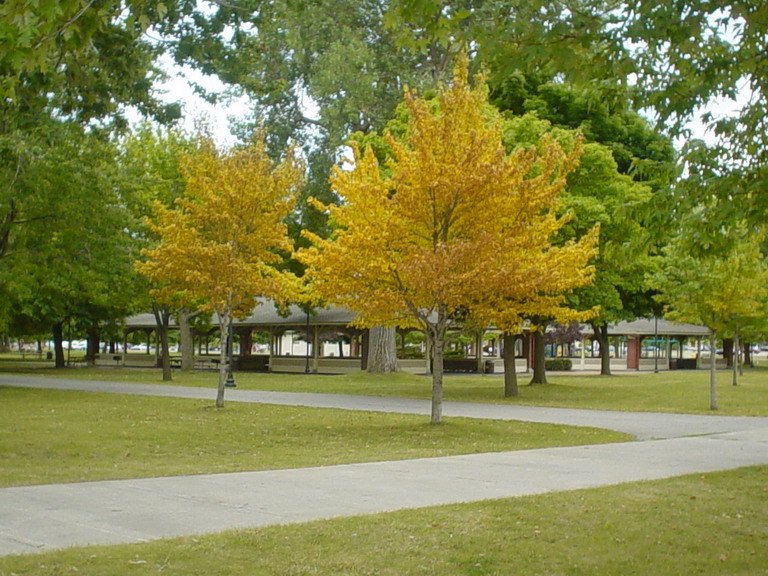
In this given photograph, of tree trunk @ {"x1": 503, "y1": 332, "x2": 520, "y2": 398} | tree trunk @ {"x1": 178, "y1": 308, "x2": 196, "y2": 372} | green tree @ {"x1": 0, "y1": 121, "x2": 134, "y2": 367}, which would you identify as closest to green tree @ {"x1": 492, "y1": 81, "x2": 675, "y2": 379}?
tree trunk @ {"x1": 503, "y1": 332, "x2": 520, "y2": 398}

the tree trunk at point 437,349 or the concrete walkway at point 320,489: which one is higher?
the tree trunk at point 437,349

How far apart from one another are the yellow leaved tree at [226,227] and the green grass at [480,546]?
14061 millimetres

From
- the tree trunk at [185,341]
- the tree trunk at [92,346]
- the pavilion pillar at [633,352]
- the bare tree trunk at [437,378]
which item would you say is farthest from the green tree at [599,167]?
A: the tree trunk at [92,346]

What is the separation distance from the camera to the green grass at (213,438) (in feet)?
44.0

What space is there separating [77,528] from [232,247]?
14.8 metres

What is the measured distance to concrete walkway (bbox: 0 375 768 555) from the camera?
8594 millimetres

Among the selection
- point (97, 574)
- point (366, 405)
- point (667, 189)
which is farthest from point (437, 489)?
point (366, 405)

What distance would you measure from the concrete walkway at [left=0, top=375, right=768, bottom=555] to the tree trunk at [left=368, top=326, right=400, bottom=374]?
26052 millimetres

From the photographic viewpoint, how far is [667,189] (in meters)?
10.2

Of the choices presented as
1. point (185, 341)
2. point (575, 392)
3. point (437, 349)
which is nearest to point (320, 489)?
point (437, 349)

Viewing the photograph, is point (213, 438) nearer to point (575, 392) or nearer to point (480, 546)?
point (480, 546)

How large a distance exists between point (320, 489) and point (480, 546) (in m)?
3.62

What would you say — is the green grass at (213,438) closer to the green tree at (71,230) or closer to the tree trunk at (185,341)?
the green tree at (71,230)

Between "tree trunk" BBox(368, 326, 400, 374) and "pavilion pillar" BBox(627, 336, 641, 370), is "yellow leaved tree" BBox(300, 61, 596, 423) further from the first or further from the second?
"pavilion pillar" BBox(627, 336, 641, 370)
